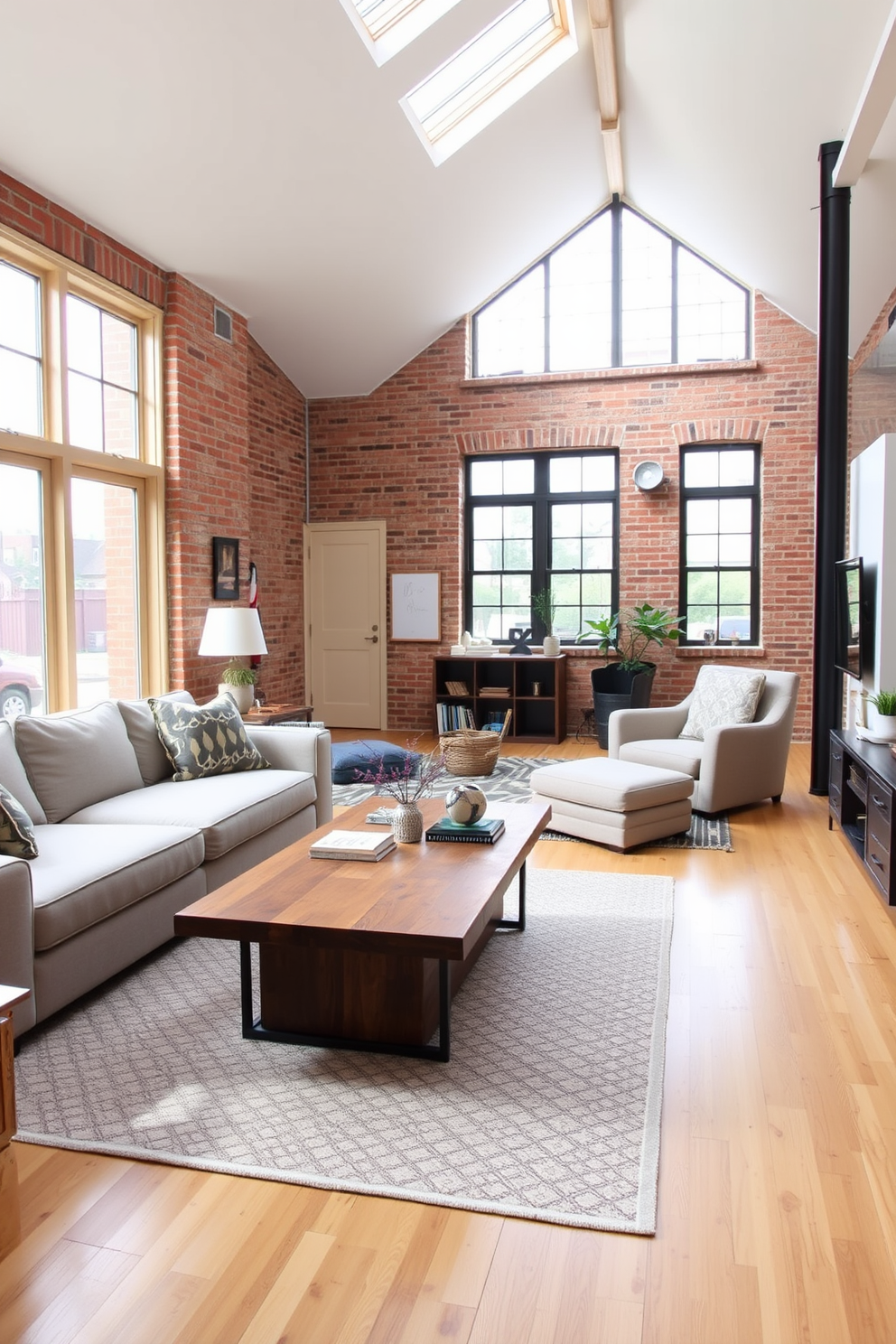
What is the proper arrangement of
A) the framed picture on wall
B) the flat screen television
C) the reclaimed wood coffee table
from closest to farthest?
the reclaimed wood coffee table, the flat screen television, the framed picture on wall

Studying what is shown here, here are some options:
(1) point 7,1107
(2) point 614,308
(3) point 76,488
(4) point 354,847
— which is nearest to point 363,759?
(3) point 76,488

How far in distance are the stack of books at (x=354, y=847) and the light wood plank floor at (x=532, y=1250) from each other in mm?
1104

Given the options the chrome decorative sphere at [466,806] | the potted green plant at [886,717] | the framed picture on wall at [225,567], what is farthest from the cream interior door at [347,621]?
the chrome decorative sphere at [466,806]

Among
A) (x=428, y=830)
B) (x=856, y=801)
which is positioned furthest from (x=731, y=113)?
(x=428, y=830)

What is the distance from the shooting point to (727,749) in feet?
17.5

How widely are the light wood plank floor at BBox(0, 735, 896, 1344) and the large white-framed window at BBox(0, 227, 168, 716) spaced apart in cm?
318

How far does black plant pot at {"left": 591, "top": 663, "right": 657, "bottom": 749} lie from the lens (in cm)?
791

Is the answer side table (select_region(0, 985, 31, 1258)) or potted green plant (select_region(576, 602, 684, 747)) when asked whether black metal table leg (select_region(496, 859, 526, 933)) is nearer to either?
side table (select_region(0, 985, 31, 1258))

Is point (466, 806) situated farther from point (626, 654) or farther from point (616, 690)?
point (626, 654)

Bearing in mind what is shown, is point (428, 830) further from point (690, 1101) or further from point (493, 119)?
point (493, 119)

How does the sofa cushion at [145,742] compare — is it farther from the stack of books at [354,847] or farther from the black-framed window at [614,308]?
the black-framed window at [614,308]

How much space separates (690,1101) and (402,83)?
17.0 ft

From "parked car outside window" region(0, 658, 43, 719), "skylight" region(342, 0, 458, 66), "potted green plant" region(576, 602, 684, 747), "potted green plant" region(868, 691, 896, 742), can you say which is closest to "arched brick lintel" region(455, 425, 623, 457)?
"potted green plant" region(576, 602, 684, 747)

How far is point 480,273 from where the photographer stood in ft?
26.2
